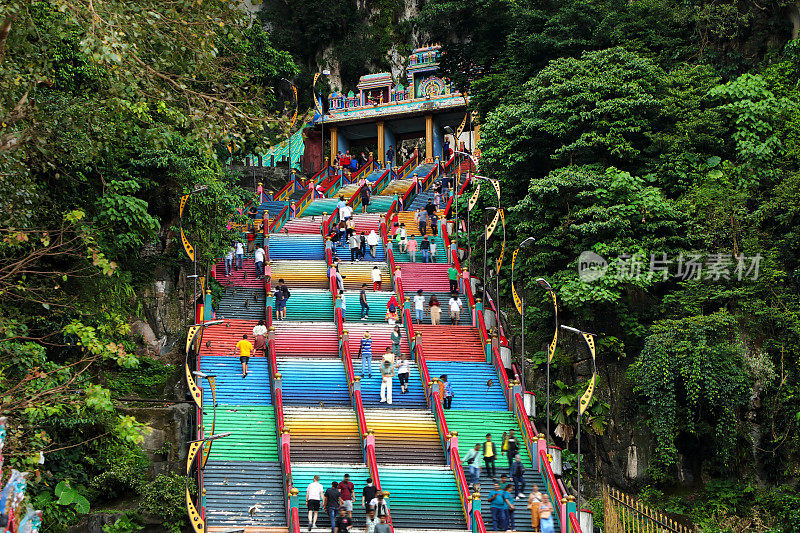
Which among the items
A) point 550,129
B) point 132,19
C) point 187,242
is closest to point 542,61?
point 550,129

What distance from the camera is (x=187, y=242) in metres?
26.9

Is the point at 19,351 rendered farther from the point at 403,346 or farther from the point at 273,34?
the point at 273,34

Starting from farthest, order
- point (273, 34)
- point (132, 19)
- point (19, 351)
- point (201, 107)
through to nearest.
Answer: point (273, 34)
point (19, 351)
point (201, 107)
point (132, 19)

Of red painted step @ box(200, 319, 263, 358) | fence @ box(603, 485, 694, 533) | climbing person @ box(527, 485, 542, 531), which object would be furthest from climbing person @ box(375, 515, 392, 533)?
red painted step @ box(200, 319, 263, 358)

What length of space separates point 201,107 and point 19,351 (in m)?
6.30

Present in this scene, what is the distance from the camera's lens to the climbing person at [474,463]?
20.6m

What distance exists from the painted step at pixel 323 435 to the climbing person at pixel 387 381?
1.05 meters

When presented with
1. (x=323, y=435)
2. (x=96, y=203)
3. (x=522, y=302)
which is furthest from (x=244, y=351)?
(x=522, y=302)

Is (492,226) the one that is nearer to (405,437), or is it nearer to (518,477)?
(405,437)

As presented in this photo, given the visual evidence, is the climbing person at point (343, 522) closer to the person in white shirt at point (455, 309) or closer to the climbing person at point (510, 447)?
the climbing person at point (510, 447)

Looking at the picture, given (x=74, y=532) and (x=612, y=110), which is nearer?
(x=74, y=532)

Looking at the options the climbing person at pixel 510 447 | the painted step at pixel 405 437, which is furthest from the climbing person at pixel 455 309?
the climbing person at pixel 510 447

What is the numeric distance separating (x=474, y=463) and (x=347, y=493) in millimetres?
3319

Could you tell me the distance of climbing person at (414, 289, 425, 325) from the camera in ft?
89.3
